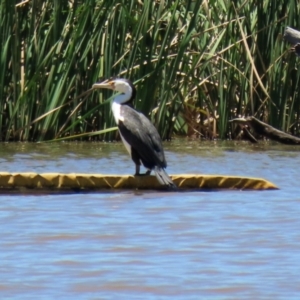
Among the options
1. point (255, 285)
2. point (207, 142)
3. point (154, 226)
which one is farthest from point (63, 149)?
point (255, 285)

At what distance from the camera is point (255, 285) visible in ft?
16.6

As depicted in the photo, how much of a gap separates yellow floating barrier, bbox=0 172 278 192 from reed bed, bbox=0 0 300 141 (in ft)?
8.71

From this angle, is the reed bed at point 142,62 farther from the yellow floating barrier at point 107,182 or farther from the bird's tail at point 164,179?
the yellow floating barrier at point 107,182

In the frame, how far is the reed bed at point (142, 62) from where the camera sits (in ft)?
35.1

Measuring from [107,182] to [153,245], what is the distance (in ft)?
5.74

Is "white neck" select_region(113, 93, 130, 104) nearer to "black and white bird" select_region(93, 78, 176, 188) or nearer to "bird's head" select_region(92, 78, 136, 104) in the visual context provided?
"bird's head" select_region(92, 78, 136, 104)

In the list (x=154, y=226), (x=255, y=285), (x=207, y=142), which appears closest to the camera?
(x=255, y=285)

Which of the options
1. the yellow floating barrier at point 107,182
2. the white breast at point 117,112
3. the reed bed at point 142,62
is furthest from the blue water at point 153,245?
the reed bed at point 142,62

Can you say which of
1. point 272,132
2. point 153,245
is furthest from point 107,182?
point 272,132

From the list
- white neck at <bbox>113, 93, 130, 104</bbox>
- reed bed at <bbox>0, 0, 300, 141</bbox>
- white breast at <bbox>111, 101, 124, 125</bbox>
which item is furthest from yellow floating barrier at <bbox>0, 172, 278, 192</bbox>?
reed bed at <bbox>0, 0, 300, 141</bbox>

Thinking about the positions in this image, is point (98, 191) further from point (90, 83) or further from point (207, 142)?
point (207, 142)

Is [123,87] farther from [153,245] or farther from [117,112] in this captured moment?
[153,245]

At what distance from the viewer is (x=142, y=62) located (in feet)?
36.2

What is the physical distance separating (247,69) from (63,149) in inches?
76.0
